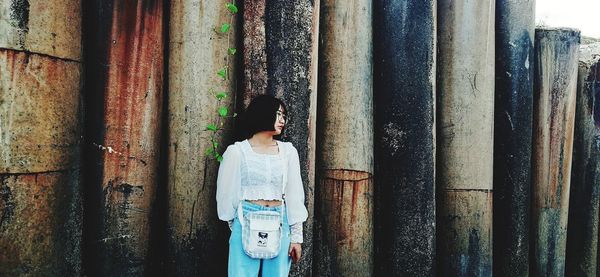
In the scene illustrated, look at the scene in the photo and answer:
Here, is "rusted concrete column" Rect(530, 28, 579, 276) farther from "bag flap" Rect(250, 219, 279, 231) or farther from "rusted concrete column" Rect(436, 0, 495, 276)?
"bag flap" Rect(250, 219, 279, 231)

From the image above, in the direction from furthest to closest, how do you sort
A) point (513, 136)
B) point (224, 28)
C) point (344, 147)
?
point (513, 136) → point (344, 147) → point (224, 28)

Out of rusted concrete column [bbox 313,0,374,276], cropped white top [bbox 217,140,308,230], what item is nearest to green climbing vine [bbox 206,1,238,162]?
cropped white top [bbox 217,140,308,230]

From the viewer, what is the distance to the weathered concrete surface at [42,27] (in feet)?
8.50

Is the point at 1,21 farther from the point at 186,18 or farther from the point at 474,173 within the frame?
the point at 474,173

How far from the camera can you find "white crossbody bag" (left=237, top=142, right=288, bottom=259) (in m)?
2.82

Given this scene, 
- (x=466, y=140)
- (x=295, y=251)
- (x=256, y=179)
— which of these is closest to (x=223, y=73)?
(x=256, y=179)

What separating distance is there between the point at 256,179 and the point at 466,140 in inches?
66.6

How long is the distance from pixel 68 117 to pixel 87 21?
610 millimetres

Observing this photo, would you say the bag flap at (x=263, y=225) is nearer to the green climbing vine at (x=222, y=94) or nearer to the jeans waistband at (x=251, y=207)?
the jeans waistband at (x=251, y=207)

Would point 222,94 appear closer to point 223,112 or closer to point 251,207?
point 223,112

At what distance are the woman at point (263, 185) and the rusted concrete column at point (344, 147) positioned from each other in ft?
1.25

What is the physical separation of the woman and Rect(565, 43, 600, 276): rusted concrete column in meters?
2.77

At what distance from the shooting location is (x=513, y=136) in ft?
12.5

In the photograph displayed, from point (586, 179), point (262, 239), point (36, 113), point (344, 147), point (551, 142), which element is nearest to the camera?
point (36, 113)
